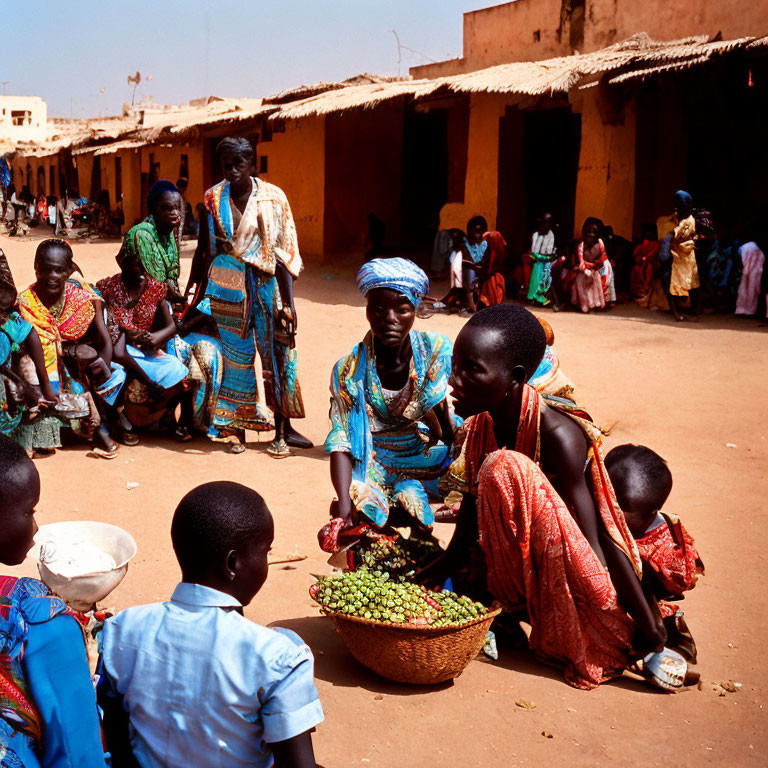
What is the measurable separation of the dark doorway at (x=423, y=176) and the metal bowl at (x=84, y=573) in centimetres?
1300

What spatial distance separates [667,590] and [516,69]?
33.0 feet

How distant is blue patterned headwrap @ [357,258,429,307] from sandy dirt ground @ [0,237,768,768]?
1.38 metres

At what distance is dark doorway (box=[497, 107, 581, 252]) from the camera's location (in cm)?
1272

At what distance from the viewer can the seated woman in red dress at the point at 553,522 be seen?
2928 millimetres

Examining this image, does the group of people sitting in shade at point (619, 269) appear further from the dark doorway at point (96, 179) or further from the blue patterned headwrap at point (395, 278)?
the dark doorway at point (96, 179)


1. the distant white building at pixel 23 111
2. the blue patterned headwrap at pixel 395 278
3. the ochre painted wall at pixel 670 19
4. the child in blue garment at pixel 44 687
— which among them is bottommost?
the child in blue garment at pixel 44 687

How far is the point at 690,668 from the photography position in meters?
3.26

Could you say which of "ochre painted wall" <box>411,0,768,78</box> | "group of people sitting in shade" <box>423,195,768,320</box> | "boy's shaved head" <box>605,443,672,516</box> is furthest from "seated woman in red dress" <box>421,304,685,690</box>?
"ochre painted wall" <box>411,0,768,78</box>

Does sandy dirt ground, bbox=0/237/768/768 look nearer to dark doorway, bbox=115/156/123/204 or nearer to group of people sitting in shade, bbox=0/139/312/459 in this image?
group of people sitting in shade, bbox=0/139/312/459

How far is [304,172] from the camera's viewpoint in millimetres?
14781

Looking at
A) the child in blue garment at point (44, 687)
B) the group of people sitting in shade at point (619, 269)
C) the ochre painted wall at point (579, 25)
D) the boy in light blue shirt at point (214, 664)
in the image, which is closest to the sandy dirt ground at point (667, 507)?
the group of people sitting in shade at point (619, 269)

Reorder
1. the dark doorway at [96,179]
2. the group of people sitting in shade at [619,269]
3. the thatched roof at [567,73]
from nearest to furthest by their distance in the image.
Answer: the thatched roof at [567,73] < the group of people sitting in shade at [619,269] < the dark doorway at [96,179]

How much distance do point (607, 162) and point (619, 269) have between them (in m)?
1.39

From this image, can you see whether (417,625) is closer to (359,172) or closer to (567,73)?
(567,73)
